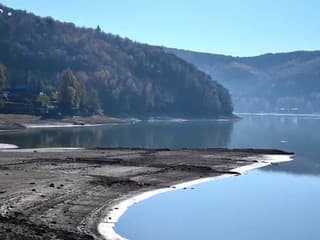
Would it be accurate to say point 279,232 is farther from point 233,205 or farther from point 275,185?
point 275,185

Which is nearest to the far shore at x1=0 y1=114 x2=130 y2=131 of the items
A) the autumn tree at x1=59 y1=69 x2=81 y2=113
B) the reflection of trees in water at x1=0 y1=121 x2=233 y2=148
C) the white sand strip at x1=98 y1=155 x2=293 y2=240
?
the autumn tree at x1=59 y1=69 x2=81 y2=113

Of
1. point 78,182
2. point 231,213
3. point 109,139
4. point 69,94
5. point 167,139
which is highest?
point 69,94

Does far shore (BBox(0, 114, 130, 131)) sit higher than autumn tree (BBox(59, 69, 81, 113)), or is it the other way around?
autumn tree (BBox(59, 69, 81, 113))

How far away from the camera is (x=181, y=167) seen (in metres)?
52.6

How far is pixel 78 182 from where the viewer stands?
38688 millimetres

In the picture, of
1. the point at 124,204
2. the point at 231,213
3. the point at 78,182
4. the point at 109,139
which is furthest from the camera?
the point at 109,139

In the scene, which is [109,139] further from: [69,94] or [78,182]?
[69,94]

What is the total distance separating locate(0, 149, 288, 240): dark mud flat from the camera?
24.6 meters

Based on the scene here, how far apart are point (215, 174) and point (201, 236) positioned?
23.7 meters

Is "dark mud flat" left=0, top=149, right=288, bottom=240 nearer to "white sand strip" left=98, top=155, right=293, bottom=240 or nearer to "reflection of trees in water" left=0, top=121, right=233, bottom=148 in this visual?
"white sand strip" left=98, top=155, right=293, bottom=240

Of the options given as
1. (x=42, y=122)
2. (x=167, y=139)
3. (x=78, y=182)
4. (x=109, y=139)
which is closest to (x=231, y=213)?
(x=78, y=182)

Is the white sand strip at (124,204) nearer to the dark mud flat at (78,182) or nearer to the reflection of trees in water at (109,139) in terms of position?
the dark mud flat at (78,182)

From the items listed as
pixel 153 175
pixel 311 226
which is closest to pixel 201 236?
pixel 311 226

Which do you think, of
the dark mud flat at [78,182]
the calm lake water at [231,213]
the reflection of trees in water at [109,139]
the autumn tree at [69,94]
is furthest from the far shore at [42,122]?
the calm lake water at [231,213]
